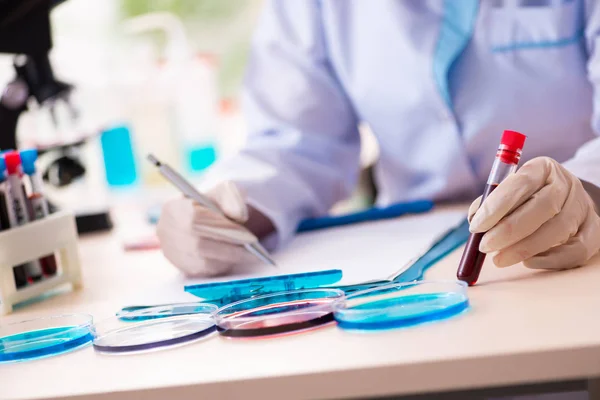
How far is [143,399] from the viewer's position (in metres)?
0.53

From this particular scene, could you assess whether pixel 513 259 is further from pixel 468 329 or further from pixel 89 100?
pixel 89 100

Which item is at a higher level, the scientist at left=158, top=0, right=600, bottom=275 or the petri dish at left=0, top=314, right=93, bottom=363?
the scientist at left=158, top=0, right=600, bottom=275

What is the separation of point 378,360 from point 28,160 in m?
0.62

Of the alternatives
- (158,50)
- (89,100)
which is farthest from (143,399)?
(158,50)

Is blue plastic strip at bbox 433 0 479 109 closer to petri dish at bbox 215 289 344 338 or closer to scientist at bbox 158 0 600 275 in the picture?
scientist at bbox 158 0 600 275

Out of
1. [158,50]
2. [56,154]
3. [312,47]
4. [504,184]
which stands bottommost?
[504,184]

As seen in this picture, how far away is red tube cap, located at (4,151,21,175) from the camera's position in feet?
2.93

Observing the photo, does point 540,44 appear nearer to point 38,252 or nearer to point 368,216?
point 368,216

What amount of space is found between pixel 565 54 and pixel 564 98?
2.9 inches

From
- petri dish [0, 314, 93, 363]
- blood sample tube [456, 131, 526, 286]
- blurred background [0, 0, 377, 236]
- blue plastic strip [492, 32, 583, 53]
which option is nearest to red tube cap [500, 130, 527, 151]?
blood sample tube [456, 131, 526, 286]

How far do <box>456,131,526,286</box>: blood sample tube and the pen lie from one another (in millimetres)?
288

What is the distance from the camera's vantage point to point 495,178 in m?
0.70

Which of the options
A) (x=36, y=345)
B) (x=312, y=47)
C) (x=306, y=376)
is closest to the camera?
(x=306, y=376)

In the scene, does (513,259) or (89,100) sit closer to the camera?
(513,259)
